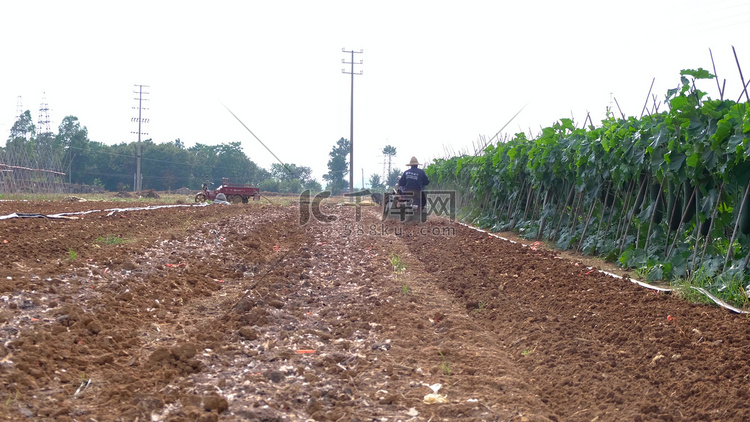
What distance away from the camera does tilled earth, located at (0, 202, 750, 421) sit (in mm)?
3791

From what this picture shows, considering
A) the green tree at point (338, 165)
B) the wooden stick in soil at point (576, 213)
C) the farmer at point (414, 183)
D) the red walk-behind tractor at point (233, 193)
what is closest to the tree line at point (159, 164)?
the green tree at point (338, 165)

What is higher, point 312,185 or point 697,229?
Result: point 312,185

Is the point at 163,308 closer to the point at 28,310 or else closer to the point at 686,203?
the point at 28,310

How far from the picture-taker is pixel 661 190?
336 inches

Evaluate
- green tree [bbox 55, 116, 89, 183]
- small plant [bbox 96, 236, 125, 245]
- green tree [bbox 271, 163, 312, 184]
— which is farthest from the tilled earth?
green tree [bbox 271, 163, 312, 184]

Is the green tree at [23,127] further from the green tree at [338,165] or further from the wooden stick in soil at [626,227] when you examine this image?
the wooden stick in soil at [626,227]

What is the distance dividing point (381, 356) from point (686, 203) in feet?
17.3

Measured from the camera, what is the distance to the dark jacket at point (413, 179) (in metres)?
16.9

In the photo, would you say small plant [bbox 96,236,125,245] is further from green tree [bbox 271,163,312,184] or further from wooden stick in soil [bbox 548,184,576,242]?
green tree [bbox 271,163,312,184]

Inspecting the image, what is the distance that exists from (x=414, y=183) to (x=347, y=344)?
12071 mm

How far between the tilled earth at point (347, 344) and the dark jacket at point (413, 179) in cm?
796

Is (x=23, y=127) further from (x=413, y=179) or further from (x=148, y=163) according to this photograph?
(x=413, y=179)

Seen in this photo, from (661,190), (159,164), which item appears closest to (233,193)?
(661,190)

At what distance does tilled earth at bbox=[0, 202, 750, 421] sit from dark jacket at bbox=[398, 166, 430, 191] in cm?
796
